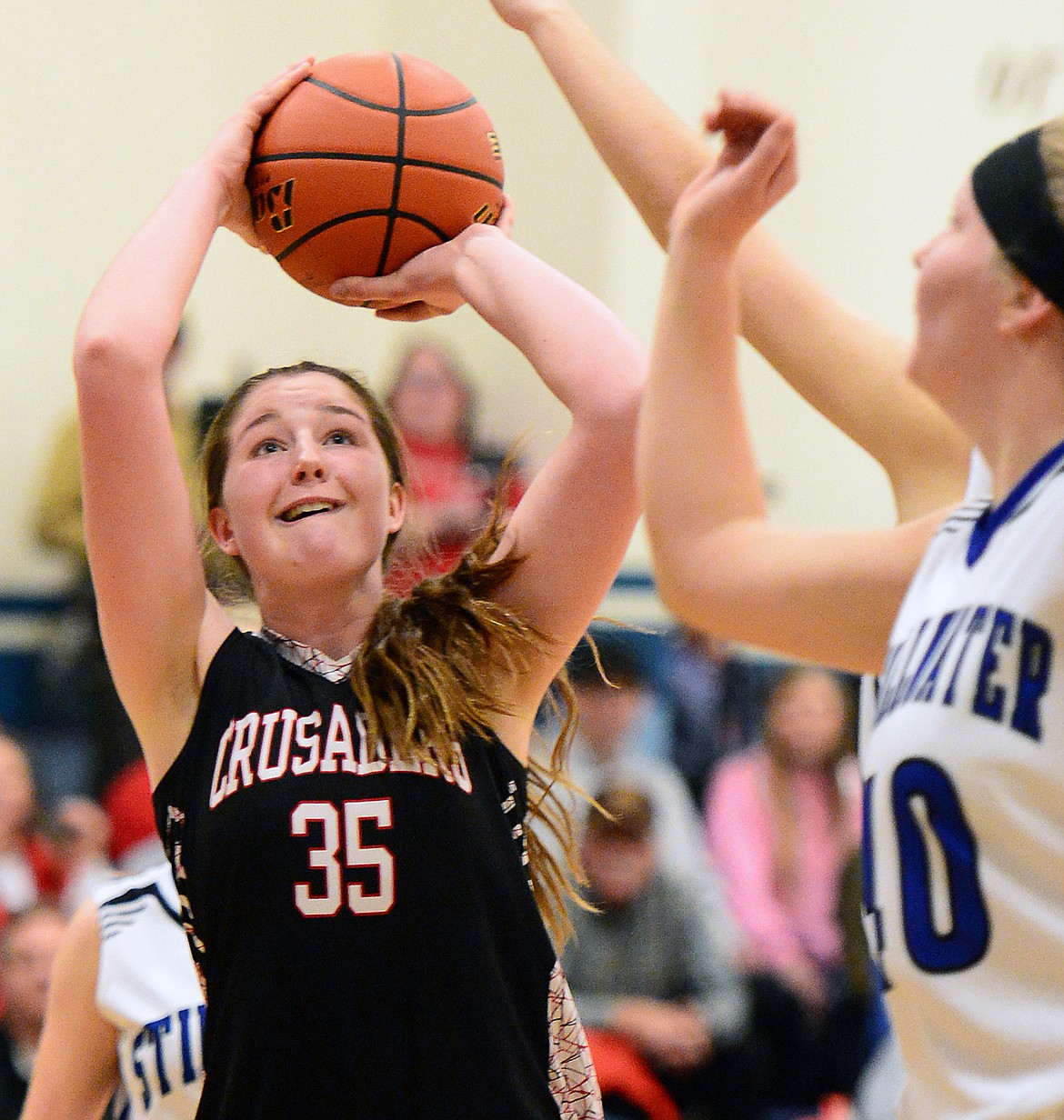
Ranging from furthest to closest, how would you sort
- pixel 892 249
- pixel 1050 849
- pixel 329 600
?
pixel 892 249 < pixel 329 600 < pixel 1050 849

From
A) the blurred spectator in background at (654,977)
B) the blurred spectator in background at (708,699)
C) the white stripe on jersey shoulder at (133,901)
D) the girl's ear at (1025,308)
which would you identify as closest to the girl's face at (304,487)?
the white stripe on jersey shoulder at (133,901)

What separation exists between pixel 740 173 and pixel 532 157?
592cm

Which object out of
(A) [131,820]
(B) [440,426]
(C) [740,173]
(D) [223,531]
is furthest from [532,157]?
(C) [740,173]

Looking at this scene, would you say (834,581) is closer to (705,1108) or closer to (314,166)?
(314,166)

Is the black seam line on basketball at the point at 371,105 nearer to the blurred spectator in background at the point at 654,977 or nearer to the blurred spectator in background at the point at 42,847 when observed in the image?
the blurred spectator in background at the point at 654,977

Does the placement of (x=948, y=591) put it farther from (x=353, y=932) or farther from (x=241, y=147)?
(x=241, y=147)

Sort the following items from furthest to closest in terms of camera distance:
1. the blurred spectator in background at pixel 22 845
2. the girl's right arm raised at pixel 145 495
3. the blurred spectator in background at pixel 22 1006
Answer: the blurred spectator in background at pixel 22 845 < the blurred spectator in background at pixel 22 1006 < the girl's right arm raised at pixel 145 495

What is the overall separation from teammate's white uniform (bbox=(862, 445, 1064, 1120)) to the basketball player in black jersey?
721 mm

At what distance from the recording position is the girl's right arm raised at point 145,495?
2.10 meters

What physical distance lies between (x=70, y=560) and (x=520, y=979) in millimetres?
4534

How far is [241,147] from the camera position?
2432 mm

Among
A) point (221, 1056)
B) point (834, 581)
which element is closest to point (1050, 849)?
point (834, 581)

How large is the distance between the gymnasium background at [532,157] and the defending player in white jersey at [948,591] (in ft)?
16.5

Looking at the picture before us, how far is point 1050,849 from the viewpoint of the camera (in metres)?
1.35
